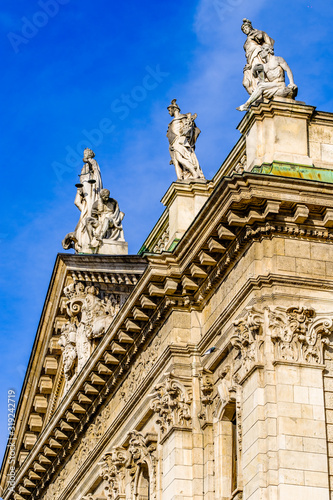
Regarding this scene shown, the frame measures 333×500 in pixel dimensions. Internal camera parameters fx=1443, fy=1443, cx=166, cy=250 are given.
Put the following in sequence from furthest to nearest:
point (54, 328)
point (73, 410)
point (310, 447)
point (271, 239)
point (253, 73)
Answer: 1. point (54, 328)
2. point (73, 410)
3. point (253, 73)
4. point (271, 239)
5. point (310, 447)

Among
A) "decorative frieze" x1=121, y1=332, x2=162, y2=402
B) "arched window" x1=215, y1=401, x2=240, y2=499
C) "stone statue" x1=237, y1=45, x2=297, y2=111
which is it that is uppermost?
"stone statue" x1=237, y1=45, x2=297, y2=111

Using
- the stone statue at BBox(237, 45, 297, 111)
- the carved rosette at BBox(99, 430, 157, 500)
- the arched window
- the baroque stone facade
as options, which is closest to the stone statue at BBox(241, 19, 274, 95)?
the stone statue at BBox(237, 45, 297, 111)

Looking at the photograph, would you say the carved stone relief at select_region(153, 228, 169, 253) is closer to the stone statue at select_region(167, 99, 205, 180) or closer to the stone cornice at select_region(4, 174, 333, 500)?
the stone statue at select_region(167, 99, 205, 180)

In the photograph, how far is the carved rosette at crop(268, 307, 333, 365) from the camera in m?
26.7

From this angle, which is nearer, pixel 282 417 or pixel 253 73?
pixel 282 417

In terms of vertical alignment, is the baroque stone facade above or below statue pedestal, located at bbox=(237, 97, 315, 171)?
below

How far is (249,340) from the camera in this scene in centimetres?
2719

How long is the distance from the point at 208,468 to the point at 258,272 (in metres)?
4.56

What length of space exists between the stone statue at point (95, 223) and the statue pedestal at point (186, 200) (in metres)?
5.63

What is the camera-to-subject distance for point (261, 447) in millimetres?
26109

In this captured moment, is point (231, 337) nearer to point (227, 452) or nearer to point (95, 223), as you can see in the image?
point (227, 452)

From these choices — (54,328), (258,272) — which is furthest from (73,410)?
(258,272)

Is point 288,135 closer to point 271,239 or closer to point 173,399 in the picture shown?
point 271,239

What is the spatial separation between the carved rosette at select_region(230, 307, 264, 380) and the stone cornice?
1686 mm
